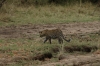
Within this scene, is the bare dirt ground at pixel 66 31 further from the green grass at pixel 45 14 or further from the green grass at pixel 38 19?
the green grass at pixel 45 14

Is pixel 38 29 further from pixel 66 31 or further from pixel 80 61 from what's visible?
pixel 80 61

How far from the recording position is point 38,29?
1488 cm

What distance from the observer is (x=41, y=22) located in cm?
1684

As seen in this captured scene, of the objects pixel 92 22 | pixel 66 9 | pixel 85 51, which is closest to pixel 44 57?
pixel 85 51

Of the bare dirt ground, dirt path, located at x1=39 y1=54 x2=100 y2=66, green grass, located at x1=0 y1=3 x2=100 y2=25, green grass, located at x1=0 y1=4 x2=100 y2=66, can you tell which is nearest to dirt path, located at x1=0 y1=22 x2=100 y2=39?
the bare dirt ground

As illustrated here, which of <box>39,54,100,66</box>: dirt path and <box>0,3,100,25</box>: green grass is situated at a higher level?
<box>39,54,100,66</box>: dirt path

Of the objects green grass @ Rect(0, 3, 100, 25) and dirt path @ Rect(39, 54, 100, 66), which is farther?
green grass @ Rect(0, 3, 100, 25)

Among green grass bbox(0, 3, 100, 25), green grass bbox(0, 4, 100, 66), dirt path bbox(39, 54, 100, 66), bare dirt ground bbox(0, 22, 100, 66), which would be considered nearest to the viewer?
dirt path bbox(39, 54, 100, 66)

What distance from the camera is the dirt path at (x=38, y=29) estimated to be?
525 inches

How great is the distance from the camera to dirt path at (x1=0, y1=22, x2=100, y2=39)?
13334 millimetres

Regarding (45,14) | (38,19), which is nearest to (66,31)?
(38,19)

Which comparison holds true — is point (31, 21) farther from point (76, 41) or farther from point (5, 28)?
point (76, 41)

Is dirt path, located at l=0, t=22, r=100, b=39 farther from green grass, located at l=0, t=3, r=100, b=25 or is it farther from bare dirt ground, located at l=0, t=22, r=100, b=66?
green grass, located at l=0, t=3, r=100, b=25

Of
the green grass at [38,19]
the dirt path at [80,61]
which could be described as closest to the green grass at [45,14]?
the green grass at [38,19]
